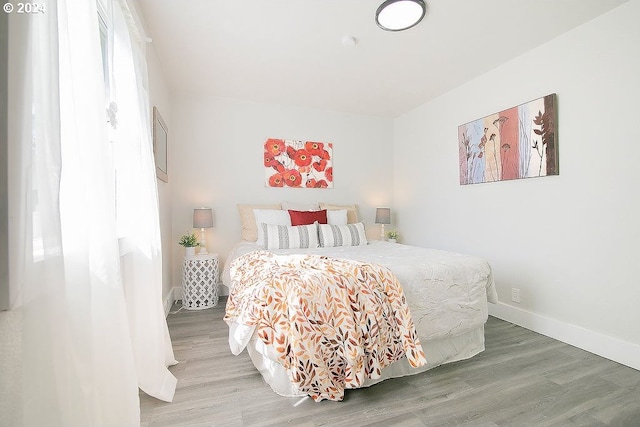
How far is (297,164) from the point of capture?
3.83 m

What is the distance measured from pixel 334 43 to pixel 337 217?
→ 72.9 inches

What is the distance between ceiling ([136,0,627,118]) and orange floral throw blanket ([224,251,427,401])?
1842 mm

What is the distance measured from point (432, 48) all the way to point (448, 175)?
4.85ft

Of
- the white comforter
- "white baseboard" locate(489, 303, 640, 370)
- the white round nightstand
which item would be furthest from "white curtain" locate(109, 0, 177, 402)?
"white baseboard" locate(489, 303, 640, 370)

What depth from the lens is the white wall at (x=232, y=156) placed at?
342 centimetres

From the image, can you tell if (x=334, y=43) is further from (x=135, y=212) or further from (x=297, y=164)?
(x=135, y=212)

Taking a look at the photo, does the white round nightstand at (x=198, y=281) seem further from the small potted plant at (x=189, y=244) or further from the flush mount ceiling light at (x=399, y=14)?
the flush mount ceiling light at (x=399, y=14)

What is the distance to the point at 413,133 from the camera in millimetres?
3980

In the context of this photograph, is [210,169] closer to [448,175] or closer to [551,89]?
[448,175]

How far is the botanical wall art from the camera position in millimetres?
2379

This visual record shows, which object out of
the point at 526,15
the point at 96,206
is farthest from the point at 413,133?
the point at 96,206

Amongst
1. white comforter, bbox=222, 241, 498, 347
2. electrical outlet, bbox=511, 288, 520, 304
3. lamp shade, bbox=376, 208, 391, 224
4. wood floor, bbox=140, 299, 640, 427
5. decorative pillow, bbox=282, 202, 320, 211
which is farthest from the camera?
→ lamp shade, bbox=376, 208, 391, 224

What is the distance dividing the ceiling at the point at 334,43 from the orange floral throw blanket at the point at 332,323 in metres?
1.84

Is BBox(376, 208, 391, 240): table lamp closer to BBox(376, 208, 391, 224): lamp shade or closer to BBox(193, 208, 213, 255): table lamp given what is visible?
BBox(376, 208, 391, 224): lamp shade
